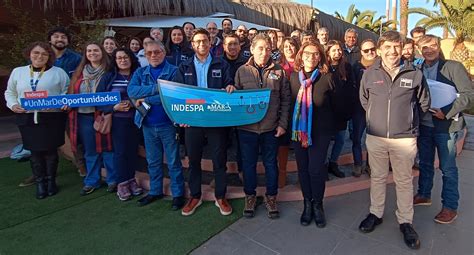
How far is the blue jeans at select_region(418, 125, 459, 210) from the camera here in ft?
9.68

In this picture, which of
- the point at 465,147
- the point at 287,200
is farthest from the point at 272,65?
the point at 465,147

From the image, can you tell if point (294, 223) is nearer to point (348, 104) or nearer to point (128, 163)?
point (348, 104)

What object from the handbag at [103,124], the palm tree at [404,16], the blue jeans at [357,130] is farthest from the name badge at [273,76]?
the palm tree at [404,16]

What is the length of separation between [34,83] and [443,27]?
22062 mm

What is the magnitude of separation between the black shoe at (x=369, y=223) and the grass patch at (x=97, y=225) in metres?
1.24

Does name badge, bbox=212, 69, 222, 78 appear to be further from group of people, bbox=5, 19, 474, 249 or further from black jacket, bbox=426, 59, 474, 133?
black jacket, bbox=426, 59, 474, 133

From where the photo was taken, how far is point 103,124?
3590mm

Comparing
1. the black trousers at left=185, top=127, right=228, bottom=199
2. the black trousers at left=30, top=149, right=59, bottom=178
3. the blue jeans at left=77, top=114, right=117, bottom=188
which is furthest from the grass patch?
the black trousers at left=185, top=127, right=228, bottom=199

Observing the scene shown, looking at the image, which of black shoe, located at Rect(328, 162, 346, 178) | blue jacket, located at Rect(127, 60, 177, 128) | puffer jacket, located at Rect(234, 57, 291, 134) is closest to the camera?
puffer jacket, located at Rect(234, 57, 291, 134)

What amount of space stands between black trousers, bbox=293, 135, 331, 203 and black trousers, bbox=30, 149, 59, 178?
300 cm

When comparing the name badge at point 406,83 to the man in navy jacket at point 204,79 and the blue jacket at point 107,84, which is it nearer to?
the man in navy jacket at point 204,79

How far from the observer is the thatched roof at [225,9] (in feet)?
24.8

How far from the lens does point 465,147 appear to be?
18.7 feet

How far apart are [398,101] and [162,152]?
8.11 feet
